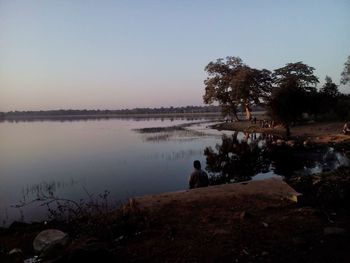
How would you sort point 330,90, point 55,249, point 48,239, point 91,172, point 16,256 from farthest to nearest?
point 330,90 < point 91,172 < point 48,239 < point 16,256 < point 55,249

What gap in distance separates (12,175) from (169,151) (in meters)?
12.4

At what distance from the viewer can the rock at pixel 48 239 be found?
677 cm

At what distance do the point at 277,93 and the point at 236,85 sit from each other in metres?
22.9

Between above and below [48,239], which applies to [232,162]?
below

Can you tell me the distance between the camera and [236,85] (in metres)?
56.4

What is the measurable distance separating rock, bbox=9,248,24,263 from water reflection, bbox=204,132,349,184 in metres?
10.8

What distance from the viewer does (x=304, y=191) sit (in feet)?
33.0

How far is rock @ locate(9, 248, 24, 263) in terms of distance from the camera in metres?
6.39

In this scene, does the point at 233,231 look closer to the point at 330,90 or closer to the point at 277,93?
the point at 277,93

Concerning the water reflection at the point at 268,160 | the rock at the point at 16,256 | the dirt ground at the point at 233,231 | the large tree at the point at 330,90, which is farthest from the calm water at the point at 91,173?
the large tree at the point at 330,90

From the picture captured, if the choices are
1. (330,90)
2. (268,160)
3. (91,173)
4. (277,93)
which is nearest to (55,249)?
(91,173)

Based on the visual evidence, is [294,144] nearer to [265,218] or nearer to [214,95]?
[265,218]

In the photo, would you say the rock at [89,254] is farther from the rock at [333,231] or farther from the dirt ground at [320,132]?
the dirt ground at [320,132]

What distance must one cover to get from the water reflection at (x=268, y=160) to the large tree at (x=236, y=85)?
92.4ft
